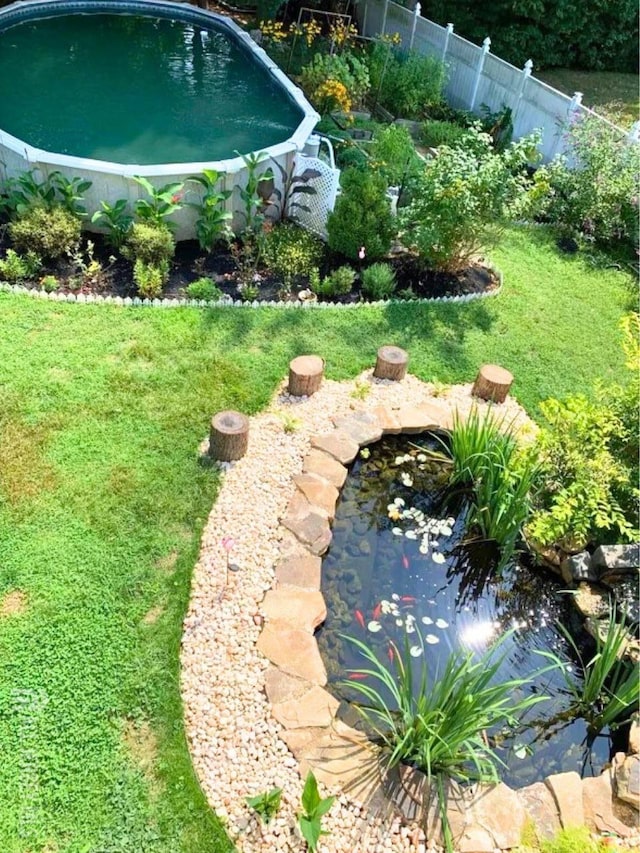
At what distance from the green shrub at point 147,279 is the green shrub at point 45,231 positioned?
30.0 inches

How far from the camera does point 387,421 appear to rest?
5.22 m

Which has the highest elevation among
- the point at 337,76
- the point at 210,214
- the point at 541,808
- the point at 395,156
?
the point at 337,76

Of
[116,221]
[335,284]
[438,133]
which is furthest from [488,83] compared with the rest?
[116,221]

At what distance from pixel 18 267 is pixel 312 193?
316 centimetres

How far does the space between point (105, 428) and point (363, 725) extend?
2714mm

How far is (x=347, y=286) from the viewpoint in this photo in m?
6.52

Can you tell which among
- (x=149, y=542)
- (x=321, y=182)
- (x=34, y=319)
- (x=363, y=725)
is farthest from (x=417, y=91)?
(x=363, y=725)

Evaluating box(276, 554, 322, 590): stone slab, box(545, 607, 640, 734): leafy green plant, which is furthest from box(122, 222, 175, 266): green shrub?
box(545, 607, 640, 734): leafy green plant

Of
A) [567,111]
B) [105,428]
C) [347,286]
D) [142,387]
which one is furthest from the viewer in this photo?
[567,111]

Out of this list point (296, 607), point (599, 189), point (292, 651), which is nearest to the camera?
point (292, 651)

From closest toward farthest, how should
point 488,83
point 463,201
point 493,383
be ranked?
1. point 493,383
2. point 463,201
3. point 488,83

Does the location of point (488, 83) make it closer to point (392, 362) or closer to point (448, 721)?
point (392, 362)

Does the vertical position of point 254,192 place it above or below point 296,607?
above

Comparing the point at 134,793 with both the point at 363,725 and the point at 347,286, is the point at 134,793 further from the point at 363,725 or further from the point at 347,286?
the point at 347,286
